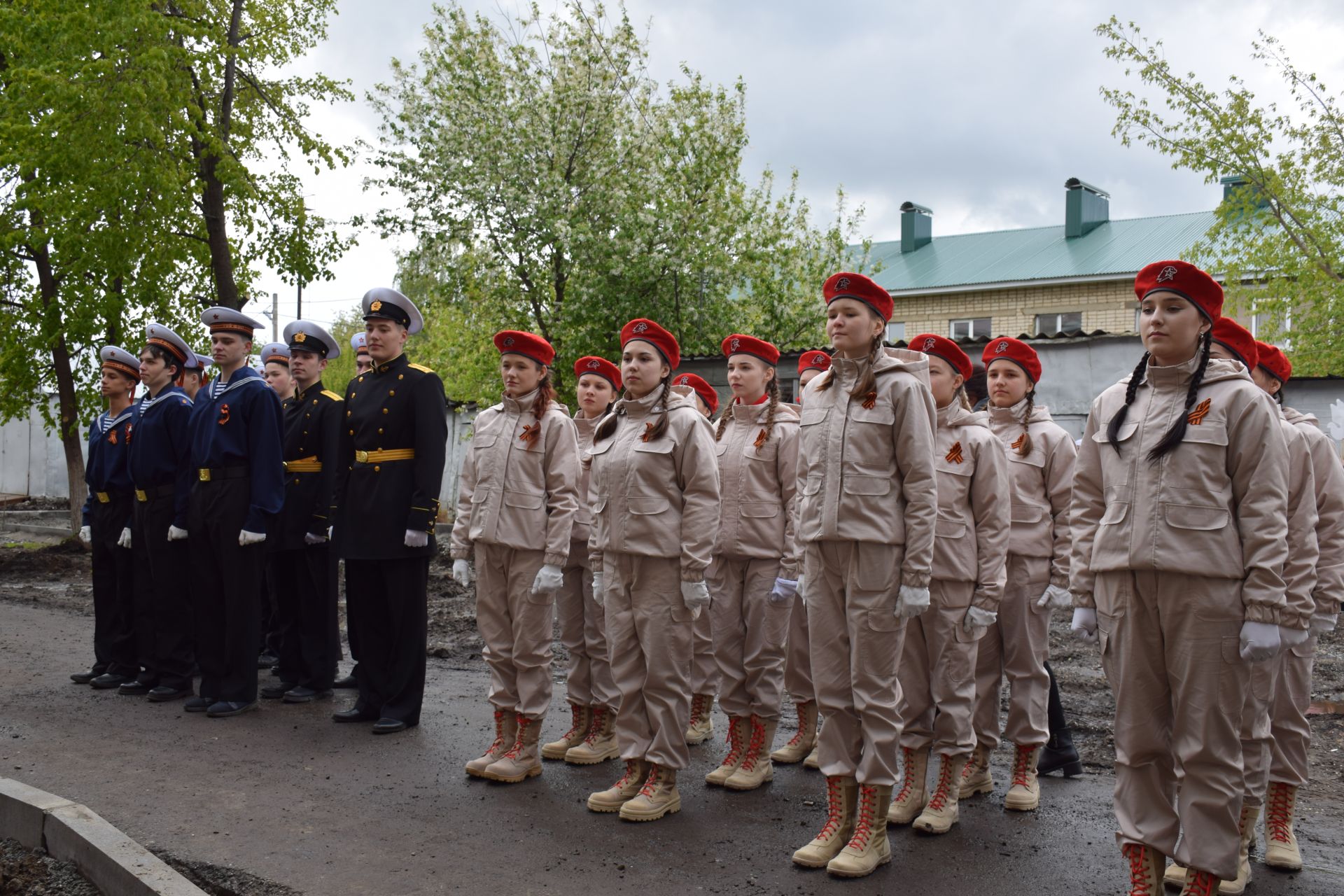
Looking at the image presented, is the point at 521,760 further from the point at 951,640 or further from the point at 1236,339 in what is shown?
the point at 1236,339

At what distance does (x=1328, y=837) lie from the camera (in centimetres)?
532

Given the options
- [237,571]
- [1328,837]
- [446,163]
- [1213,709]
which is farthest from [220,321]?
[446,163]

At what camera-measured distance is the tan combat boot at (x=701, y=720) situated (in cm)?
709

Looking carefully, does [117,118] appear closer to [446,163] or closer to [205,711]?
[446,163]

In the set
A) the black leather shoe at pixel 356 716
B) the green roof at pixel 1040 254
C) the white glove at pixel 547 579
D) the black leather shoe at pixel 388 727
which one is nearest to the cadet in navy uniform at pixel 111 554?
the black leather shoe at pixel 356 716

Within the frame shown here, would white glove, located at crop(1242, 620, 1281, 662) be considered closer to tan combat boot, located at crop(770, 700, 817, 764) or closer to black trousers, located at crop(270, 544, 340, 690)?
tan combat boot, located at crop(770, 700, 817, 764)

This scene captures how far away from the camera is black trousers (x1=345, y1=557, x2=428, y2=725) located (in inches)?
280

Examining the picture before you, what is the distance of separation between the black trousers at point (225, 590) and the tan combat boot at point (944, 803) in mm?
4604

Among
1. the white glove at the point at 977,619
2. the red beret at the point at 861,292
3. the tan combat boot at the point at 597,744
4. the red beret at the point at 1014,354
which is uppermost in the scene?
the red beret at the point at 861,292

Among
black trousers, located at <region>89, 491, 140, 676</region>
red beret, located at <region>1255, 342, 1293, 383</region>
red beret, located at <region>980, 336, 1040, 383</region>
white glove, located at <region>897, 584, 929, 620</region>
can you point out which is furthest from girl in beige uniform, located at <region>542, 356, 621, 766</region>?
black trousers, located at <region>89, 491, 140, 676</region>

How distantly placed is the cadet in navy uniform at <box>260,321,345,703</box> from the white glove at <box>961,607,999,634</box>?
14.9 feet

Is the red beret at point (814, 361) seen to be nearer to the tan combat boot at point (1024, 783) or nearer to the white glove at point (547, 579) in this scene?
the white glove at point (547, 579)

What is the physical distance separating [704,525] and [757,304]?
52.0 ft

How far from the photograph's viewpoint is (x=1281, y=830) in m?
5.03
